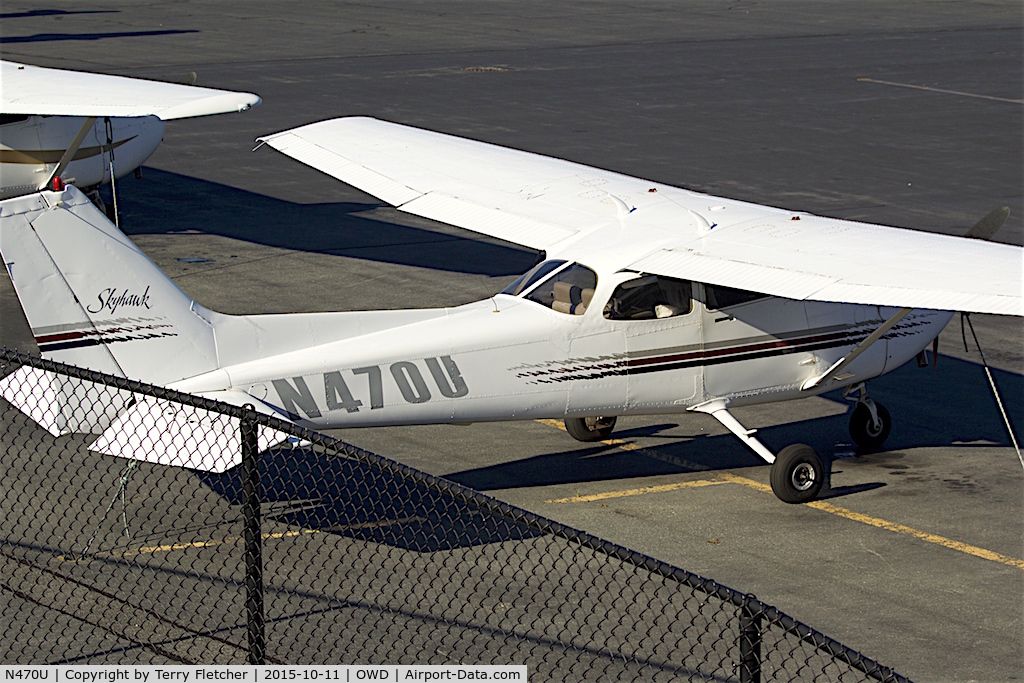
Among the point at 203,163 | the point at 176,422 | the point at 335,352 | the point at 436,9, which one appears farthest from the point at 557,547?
the point at 436,9

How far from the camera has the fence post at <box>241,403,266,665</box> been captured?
281 inches

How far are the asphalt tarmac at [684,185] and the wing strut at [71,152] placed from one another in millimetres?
1538

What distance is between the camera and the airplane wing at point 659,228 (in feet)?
33.8

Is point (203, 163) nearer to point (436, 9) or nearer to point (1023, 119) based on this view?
point (1023, 119)

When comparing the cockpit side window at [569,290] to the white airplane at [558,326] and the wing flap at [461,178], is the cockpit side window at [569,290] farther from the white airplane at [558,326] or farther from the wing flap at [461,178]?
the wing flap at [461,178]

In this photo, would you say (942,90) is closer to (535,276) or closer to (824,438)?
(824,438)

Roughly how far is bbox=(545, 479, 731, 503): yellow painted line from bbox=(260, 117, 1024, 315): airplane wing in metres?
1.99

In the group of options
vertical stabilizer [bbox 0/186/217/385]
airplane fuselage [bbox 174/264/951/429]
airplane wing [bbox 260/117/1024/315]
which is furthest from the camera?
airplane fuselage [bbox 174/264/951/429]

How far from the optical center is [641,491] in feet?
39.6

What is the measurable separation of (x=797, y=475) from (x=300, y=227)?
40.3 feet

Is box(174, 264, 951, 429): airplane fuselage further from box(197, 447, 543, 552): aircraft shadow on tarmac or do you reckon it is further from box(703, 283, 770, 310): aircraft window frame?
box(197, 447, 543, 552): aircraft shadow on tarmac
